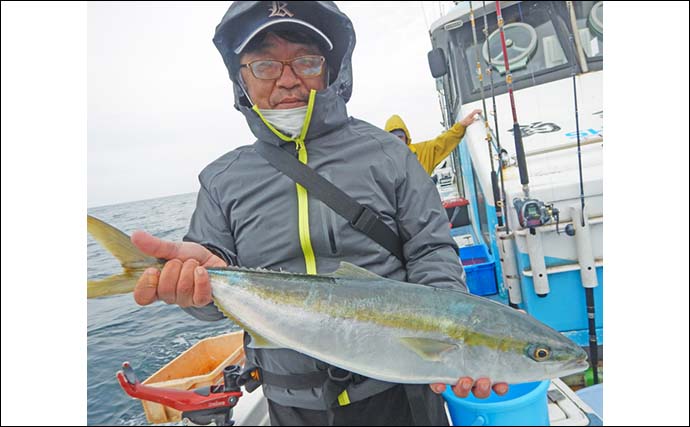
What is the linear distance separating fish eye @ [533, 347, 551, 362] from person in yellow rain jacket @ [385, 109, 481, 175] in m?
2.40

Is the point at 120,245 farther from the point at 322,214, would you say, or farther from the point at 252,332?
the point at 322,214

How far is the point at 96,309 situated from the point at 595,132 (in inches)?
96.6

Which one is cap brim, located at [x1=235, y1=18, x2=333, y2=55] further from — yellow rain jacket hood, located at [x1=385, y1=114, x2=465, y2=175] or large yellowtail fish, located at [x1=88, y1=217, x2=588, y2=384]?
yellow rain jacket hood, located at [x1=385, y1=114, x2=465, y2=175]

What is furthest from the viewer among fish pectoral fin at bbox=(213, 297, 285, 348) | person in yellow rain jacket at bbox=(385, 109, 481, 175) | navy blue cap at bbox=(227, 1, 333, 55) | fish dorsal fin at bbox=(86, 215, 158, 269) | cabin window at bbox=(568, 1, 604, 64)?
cabin window at bbox=(568, 1, 604, 64)

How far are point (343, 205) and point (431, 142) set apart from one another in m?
2.36

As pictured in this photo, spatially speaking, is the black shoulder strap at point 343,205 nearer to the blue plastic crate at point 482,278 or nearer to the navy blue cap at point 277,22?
the navy blue cap at point 277,22

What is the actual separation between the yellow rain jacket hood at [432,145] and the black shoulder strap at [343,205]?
7.03 ft

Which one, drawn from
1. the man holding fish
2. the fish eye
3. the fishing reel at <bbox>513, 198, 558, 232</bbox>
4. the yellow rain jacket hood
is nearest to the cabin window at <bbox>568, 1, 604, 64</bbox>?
the yellow rain jacket hood

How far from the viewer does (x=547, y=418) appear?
1.78m

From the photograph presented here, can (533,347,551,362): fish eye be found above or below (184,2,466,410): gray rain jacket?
below

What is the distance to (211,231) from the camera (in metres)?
1.37

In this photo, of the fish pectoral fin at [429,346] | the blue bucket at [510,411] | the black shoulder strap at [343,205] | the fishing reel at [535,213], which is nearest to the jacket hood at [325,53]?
the black shoulder strap at [343,205]

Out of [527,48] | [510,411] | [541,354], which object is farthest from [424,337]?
[527,48]

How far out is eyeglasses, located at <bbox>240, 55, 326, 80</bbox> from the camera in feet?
4.62
